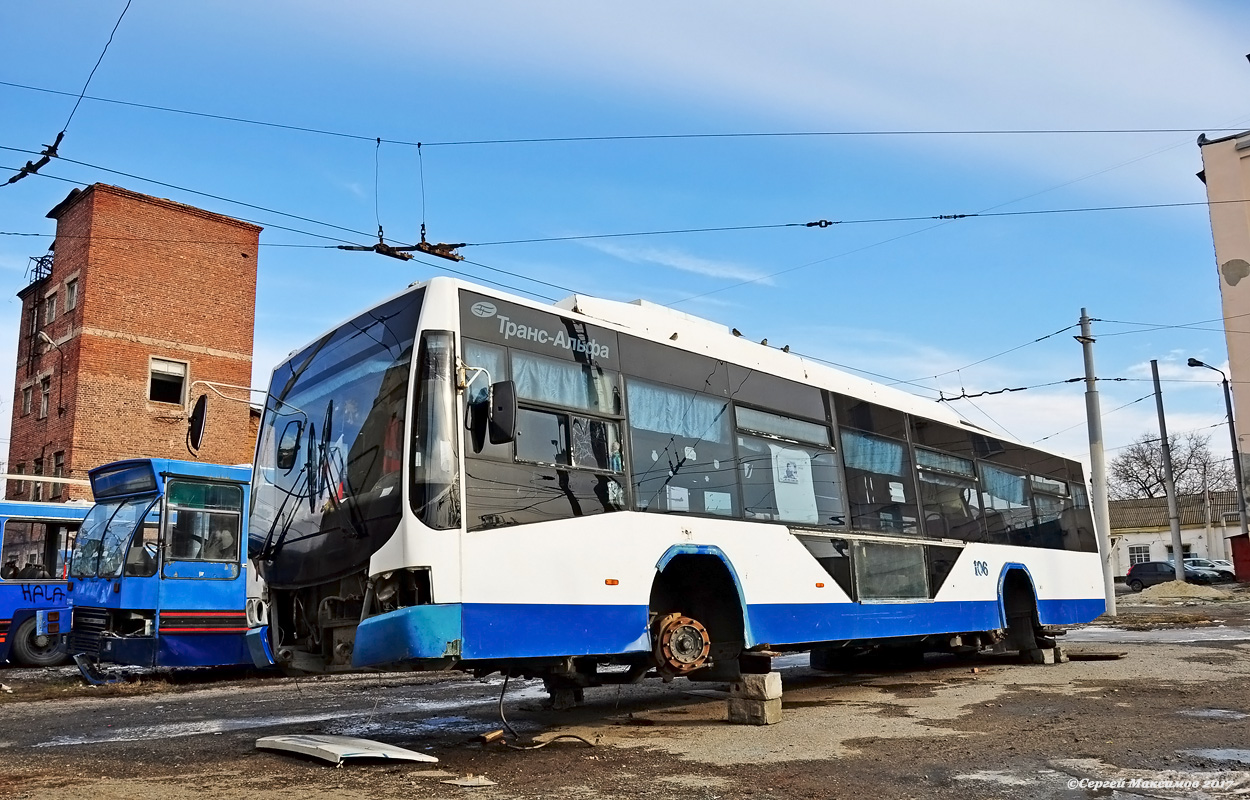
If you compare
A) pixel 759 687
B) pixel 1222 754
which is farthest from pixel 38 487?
pixel 1222 754

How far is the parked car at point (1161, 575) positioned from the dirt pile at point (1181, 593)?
32.0 feet

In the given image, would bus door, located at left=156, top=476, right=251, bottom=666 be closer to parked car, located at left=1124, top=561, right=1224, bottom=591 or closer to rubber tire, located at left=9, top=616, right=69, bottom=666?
rubber tire, located at left=9, top=616, right=69, bottom=666

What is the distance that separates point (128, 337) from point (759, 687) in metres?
29.2

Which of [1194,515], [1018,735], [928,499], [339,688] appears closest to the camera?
[1018,735]

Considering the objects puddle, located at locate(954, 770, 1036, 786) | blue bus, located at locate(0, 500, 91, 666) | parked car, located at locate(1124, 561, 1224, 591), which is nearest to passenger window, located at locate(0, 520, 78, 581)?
blue bus, located at locate(0, 500, 91, 666)

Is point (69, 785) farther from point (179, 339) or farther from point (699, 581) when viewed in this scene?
point (179, 339)

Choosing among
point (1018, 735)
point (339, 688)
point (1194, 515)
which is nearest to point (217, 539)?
point (339, 688)

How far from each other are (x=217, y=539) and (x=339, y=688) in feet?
10.1

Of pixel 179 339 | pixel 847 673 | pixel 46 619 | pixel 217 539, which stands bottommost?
pixel 847 673

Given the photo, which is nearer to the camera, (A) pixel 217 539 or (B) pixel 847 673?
(B) pixel 847 673

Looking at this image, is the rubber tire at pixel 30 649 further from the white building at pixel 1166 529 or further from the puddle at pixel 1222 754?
the white building at pixel 1166 529

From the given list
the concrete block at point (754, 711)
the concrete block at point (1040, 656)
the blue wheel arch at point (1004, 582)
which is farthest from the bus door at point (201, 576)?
the concrete block at point (1040, 656)

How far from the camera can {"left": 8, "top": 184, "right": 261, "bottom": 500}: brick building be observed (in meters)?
30.6

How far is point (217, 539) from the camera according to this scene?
14273mm
